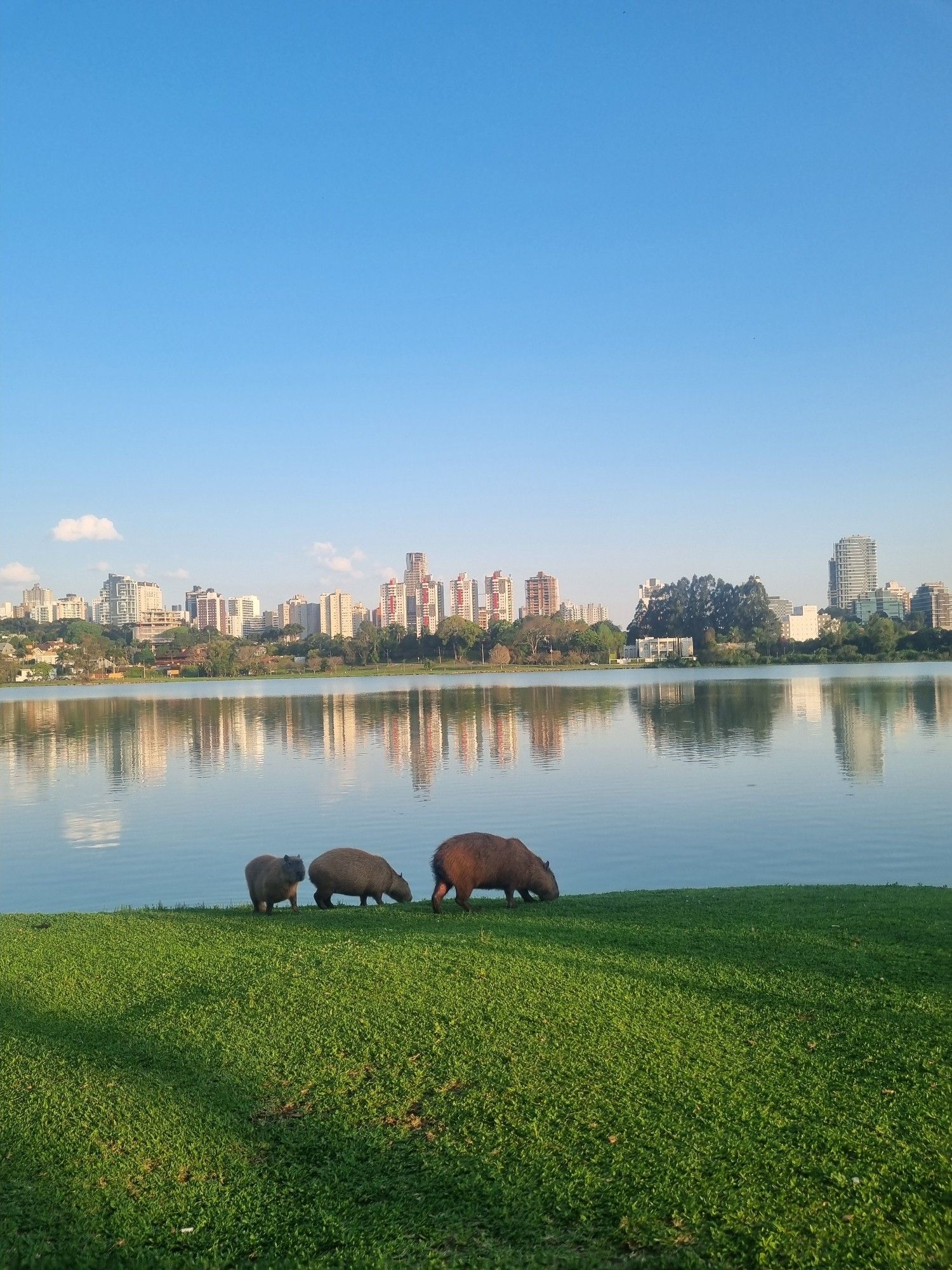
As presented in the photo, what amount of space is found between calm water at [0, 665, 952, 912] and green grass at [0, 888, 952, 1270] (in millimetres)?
7278

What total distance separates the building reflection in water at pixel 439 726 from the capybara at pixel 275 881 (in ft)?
A: 30.9

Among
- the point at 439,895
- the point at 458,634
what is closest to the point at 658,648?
the point at 458,634

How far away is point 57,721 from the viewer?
1983 inches

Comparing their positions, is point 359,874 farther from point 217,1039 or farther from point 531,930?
point 217,1039

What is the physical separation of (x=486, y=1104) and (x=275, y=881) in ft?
19.0

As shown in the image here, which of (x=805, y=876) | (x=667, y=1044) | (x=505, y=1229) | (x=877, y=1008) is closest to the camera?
(x=505, y=1229)

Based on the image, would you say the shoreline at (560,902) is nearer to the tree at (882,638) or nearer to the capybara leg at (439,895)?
the capybara leg at (439,895)

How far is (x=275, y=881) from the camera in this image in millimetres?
9969

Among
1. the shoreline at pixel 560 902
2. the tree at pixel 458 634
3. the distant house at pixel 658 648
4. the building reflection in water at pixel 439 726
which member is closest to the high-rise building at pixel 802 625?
the distant house at pixel 658 648

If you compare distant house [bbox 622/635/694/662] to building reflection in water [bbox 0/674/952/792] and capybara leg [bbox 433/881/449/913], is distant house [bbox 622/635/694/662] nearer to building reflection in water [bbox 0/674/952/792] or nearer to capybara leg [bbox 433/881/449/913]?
building reflection in water [bbox 0/674/952/792]

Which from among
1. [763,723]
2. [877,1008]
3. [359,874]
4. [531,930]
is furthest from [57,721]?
[877,1008]

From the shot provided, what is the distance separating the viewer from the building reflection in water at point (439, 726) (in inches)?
1156

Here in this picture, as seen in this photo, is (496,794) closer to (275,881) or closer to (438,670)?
(275,881)

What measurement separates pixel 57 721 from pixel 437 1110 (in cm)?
5048
